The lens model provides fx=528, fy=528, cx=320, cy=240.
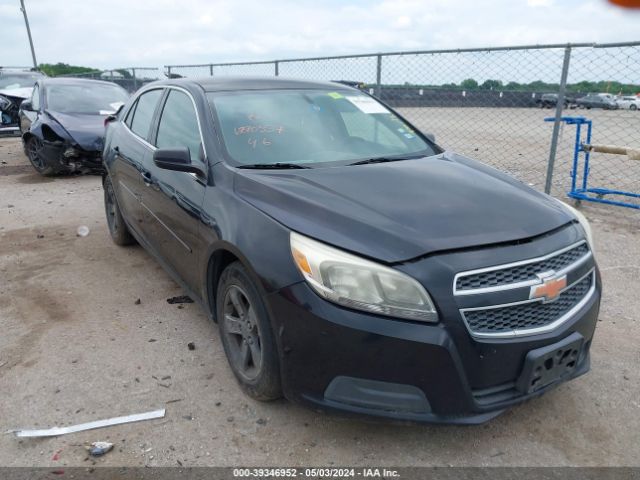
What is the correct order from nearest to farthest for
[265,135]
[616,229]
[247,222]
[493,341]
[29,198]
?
[493,341] → [247,222] → [265,135] → [616,229] → [29,198]

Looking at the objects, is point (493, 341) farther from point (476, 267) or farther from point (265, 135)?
point (265, 135)

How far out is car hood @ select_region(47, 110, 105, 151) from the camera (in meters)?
8.23

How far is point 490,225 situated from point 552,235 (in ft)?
1.11

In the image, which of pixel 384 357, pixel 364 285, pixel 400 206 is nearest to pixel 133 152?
pixel 400 206

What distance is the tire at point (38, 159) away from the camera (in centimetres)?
862

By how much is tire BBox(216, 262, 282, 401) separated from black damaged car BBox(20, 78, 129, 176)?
249 inches

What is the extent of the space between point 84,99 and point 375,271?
8807 mm

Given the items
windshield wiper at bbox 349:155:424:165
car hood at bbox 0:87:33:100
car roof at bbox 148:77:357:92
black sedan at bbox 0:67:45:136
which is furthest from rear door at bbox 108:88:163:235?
car hood at bbox 0:87:33:100

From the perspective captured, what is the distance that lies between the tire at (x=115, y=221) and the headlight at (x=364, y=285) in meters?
3.43

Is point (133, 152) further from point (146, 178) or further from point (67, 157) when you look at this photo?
point (67, 157)

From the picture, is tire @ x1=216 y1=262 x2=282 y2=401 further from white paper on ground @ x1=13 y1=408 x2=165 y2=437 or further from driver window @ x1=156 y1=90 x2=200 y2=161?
driver window @ x1=156 y1=90 x2=200 y2=161

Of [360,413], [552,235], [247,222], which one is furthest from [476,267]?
[247,222]

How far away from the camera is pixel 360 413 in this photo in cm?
225

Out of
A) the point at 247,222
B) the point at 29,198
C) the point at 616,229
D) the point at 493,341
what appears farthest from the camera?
the point at 29,198
